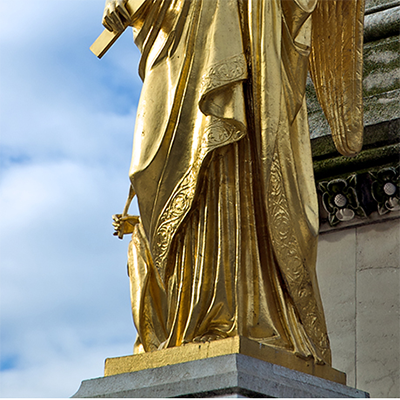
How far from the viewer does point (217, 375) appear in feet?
9.29

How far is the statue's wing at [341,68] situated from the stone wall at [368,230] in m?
0.51

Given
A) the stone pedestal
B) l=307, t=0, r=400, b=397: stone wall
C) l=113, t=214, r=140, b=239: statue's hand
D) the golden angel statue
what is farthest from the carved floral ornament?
the stone pedestal

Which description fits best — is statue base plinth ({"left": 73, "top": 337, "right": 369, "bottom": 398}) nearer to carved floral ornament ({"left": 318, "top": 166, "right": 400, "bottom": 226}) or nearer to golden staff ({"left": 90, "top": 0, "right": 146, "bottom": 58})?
golden staff ({"left": 90, "top": 0, "right": 146, "bottom": 58})

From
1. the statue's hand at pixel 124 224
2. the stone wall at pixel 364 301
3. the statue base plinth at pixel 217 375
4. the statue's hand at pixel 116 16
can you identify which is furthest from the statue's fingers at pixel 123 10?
the stone wall at pixel 364 301

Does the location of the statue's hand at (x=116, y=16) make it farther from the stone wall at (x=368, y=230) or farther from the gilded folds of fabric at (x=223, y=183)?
the stone wall at (x=368, y=230)

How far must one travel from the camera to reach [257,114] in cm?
334

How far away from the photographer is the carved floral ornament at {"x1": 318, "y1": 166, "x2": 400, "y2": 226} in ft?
14.5

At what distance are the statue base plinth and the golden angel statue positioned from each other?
83 millimetres

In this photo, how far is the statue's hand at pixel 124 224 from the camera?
3.86 m

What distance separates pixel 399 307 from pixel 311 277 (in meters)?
0.98

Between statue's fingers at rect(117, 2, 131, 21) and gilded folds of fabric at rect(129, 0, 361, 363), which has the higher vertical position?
statue's fingers at rect(117, 2, 131, 21)

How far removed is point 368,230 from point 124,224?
4.27ft

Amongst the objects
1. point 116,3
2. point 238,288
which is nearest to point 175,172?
point 238,288

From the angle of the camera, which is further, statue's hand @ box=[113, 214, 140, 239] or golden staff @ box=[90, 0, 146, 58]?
statue's hand @ box=[113, 214, 140, 239]
